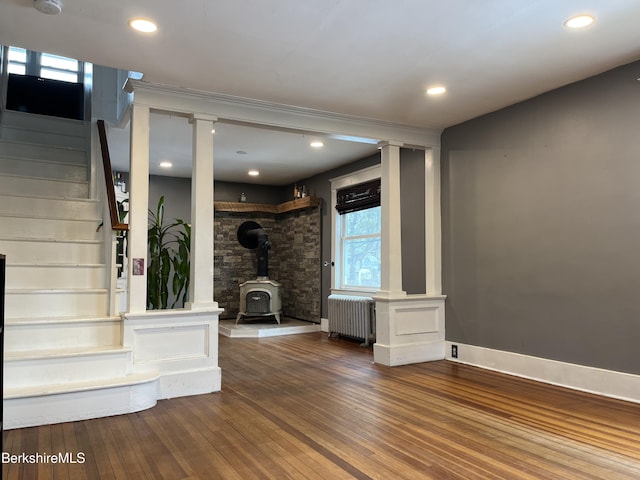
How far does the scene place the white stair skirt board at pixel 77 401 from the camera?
2885 mm

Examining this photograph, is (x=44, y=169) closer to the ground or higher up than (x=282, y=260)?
higher up

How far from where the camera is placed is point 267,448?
260cm

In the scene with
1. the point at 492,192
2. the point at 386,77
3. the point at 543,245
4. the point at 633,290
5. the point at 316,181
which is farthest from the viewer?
the point at 316,181

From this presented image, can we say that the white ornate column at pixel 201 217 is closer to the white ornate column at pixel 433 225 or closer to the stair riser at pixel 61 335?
the stair riser at pixel 61 335

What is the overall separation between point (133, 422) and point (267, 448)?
1030 millimetres

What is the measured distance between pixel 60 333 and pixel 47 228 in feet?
4.38

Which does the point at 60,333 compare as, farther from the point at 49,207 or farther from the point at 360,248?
the point at 360,248

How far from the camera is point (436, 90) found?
3973 mm

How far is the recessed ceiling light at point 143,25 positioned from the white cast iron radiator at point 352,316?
161 inches

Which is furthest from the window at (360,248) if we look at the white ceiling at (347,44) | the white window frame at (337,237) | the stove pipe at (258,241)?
the white ceiling at (347,44)

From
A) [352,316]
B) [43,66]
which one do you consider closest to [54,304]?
[352,316]

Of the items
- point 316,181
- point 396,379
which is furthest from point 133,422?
point 316,181

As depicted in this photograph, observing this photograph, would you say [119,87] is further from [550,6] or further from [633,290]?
[633,290]

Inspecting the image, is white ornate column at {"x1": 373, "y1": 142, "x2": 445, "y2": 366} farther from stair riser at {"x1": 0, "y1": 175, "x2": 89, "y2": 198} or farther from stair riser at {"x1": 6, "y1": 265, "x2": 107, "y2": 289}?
stair riser at {"x1": 0, "y1": 175, "x2": 89, "y2": 198}
